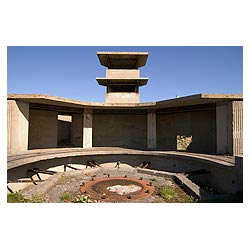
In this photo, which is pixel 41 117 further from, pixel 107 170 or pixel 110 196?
pixel 110 196

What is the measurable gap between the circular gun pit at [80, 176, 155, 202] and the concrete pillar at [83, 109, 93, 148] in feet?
18.3

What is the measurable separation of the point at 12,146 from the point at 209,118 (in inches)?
489

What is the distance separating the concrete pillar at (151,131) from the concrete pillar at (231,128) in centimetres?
462

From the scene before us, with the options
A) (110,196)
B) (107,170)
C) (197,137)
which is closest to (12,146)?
(107,170)

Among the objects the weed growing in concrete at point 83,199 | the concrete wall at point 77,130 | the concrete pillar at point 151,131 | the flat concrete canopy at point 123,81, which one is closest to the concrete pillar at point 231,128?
the concrete pillar at point 151,131

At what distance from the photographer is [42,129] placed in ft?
Answer: 43.6

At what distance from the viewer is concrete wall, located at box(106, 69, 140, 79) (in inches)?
619

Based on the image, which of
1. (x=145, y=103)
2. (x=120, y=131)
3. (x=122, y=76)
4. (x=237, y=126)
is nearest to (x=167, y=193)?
(x=237, y=126)

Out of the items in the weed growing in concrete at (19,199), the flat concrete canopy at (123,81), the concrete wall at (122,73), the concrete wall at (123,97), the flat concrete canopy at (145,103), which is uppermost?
the concrete wall at (122,73)

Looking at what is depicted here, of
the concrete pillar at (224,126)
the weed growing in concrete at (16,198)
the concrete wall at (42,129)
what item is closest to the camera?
the weed growing in concrete at (16,198)

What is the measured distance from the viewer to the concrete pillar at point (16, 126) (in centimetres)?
979

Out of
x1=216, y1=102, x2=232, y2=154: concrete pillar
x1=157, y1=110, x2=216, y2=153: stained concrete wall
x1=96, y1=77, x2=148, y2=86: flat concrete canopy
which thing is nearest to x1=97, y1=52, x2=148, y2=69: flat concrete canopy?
x1=96, y1=77, x2=148, y2=86: flat concrete canopy

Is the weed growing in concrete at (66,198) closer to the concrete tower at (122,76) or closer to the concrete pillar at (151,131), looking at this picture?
the concrete pillar at (151,131)

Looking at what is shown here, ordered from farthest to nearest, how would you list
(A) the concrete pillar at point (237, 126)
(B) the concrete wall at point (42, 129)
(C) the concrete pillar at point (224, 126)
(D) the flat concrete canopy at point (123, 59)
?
(D) the flat concrete canopy at point (123, 59)
(B) the concrete wall at point (42, 129)
(C) the concrete pillar at point (224, 126)
(A) the concrete pillar at point (237, 126)
